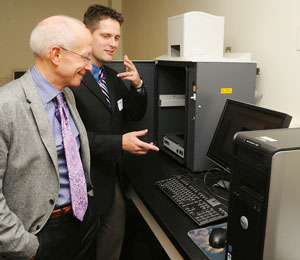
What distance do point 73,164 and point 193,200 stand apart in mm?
500

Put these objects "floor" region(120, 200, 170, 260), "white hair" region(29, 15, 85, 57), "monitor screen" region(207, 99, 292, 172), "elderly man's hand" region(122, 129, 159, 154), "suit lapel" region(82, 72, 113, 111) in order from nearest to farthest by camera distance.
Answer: "white hair" region(29, 15, 85, 57) → "monitor screen" region(207, 99, 292, 172) → "elderly man's hand" region(122, 129, 159, 154) → "suit lapel" region(82, 72, 113, 111) → "floor" region(120, 200, 170, 260)

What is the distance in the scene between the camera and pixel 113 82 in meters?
1.58

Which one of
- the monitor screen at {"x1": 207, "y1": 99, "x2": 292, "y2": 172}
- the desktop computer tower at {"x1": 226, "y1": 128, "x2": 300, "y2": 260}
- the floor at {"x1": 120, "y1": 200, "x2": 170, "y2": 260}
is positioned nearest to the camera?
the desktop computer tower at {"x1": 226, "y1": 128, "x2": 300, "y2": 260}

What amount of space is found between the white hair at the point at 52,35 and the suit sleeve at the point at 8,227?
0.27m

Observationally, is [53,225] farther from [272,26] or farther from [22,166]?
[272,26]

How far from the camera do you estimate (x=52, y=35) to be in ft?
3.24

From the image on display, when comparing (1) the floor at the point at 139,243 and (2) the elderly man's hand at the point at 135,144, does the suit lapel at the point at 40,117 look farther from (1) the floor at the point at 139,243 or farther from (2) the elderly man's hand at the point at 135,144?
(1) the floor at the point at 139,243

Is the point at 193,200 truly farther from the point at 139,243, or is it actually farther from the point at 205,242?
the point at 139,243

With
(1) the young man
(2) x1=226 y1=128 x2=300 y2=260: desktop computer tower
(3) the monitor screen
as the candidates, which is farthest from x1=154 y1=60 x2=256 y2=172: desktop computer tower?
(2) x1=226 y1=128 x2=300 y2=260: desktop computer tower

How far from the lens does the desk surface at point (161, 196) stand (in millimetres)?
955

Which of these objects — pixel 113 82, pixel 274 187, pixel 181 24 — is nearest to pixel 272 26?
pixel 181 24

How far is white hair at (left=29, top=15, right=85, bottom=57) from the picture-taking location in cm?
99

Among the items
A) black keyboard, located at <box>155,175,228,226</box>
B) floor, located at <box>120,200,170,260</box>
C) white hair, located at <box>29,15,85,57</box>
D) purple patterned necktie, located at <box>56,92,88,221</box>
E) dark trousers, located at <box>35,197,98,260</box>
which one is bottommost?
floor, located at <box>120,200,170,260</box>

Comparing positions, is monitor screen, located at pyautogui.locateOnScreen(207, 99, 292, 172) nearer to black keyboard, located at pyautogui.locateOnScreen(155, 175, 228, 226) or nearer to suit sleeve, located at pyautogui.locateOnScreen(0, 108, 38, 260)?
black keyboard, located at pyautogui.locateOnScreen(155, 175, 228, 226)
